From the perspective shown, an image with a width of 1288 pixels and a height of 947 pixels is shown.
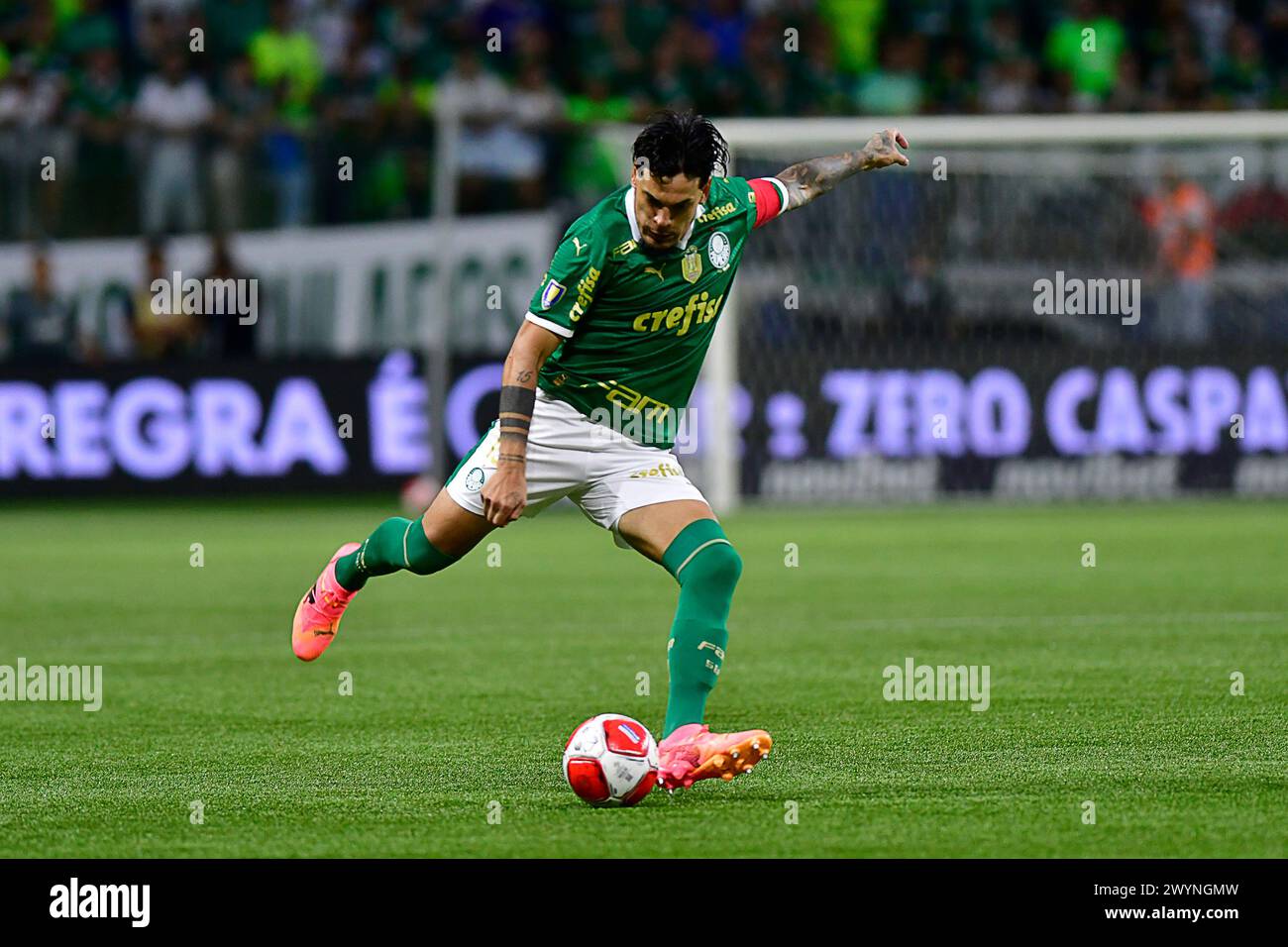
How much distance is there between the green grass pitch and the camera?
19.0ft

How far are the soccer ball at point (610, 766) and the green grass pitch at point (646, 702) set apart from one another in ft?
0.26

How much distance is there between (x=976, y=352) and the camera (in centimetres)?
1931

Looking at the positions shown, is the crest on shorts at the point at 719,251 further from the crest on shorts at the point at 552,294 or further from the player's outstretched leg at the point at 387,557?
the player's outstretched leg at the point at 387,557

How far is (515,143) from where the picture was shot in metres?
20.2

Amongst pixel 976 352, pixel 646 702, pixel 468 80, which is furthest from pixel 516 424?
pixel 468 80

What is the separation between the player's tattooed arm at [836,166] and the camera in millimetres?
7535

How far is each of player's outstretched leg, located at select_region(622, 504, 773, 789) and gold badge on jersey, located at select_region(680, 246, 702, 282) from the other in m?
0.75

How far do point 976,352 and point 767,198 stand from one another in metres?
12.2

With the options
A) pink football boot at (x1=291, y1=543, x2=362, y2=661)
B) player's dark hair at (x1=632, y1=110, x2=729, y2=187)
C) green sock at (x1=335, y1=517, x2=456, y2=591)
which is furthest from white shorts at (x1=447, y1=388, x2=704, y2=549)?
pink football boot at (x1=291, y1=543, x2=362, y2=661)

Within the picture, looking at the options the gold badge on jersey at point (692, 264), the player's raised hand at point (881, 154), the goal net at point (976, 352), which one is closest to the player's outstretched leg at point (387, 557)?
the gold badge on jersey at point (692, 264)

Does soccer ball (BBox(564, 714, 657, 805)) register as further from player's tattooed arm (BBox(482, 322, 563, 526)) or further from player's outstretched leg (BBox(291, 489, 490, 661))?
player's outstretched leg (BBox(291, 489, 490, 661))

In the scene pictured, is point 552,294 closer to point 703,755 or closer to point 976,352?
point 703,755
